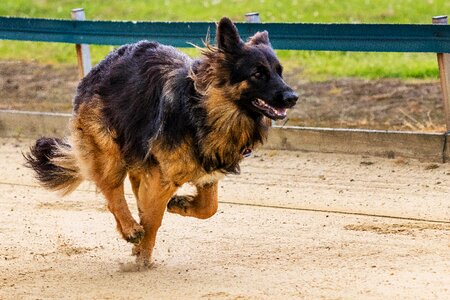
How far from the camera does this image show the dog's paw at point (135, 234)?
7.95 meters

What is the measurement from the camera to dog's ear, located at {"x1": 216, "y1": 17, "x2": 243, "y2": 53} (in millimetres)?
7582

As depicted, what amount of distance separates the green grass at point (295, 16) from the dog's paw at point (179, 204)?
6.98 meters

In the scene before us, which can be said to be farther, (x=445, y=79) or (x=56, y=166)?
(x=445, y=79)

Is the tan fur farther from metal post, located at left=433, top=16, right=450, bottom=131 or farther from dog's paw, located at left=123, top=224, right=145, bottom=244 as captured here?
metal post, located at left=433, top=16, right=450, bottom=131

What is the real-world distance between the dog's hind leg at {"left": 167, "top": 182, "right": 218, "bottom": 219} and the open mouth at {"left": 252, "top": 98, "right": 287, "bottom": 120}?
92cm

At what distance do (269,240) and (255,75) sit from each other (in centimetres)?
157

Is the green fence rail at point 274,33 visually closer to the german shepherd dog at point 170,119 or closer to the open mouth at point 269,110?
the german shepherd dog at point 170,119

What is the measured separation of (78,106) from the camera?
28.3 ft

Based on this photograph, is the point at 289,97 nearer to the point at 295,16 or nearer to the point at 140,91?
the point at 140,91

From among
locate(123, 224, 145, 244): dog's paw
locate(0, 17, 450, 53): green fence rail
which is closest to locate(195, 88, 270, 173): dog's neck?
locate(123, 224, 145, 244): dog's paw

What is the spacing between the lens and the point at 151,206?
7.95 metres

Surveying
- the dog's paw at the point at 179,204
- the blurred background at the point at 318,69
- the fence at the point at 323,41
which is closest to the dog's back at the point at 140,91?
the dog's paw at the point at 179,204

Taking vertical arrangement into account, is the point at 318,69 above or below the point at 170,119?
below

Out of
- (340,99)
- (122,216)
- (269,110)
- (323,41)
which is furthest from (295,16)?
(269,110)
